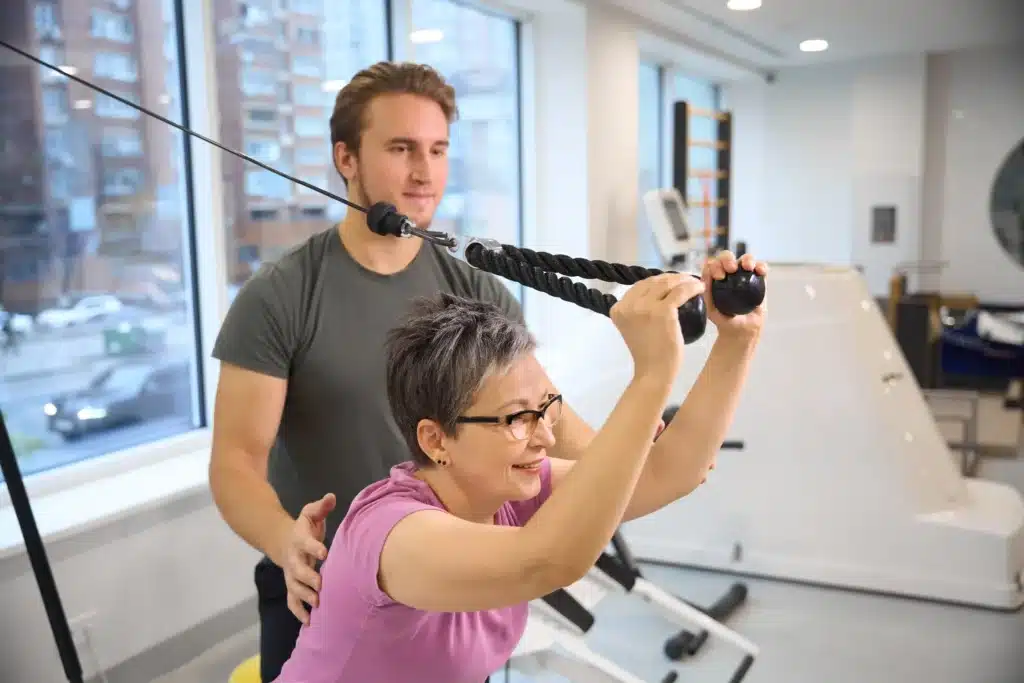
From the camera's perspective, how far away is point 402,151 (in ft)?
4.30

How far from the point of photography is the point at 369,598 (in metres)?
0.89

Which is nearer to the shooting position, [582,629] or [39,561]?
[39,561]

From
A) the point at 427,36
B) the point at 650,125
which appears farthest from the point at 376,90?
the point at 650,125

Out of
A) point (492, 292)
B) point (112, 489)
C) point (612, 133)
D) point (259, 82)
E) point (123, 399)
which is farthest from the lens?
point (612, 133)

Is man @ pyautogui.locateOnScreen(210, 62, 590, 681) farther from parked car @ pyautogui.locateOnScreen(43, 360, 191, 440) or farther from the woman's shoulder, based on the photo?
parked car @ pyautogui.locateOnScreen(43, 360, 191, 440)

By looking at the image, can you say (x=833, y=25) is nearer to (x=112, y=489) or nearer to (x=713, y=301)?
(x=112, y=489)

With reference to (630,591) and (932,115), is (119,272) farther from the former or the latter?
(932,115)

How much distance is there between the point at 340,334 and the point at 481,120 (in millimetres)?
A: 3588

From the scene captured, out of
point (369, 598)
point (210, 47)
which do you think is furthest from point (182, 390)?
point (369, 598)

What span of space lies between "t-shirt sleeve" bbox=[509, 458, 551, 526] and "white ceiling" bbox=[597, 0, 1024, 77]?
4.01 m

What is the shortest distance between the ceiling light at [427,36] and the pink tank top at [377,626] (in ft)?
11.0

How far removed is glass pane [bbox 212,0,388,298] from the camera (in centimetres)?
315

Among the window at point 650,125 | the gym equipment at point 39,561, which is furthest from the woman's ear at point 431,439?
the window at point 650,125

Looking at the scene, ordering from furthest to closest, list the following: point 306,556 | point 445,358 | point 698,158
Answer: point 698,158 < point 306,556 < point 445,358
